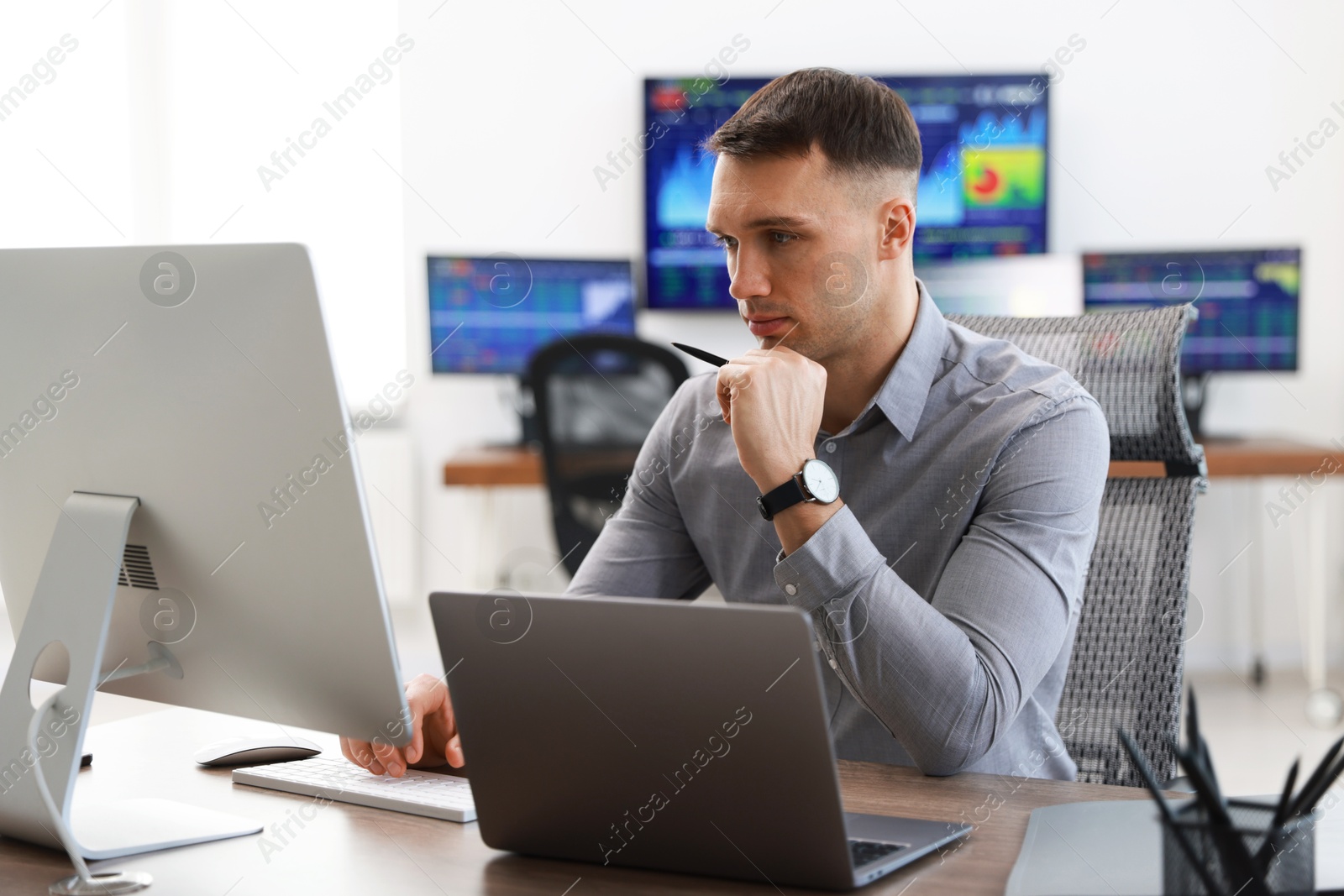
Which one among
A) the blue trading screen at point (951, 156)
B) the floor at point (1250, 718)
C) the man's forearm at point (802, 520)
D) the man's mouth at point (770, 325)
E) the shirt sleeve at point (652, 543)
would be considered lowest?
the floor at point (1250, 718)

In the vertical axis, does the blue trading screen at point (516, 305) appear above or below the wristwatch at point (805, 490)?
above

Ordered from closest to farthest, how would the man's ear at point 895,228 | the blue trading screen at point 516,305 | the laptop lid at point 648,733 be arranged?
1. the laptop lid at point 648,733
2. the man's ear at point 895,228
3. the blue trading screen at point 516,305

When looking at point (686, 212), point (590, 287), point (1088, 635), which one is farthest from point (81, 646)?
point (686, 212)

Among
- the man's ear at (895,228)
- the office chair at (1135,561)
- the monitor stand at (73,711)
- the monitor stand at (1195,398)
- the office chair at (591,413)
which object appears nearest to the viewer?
the monitor stand at (73,711)

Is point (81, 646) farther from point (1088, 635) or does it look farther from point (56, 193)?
point (56, 193)

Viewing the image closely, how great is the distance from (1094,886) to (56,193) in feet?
14.1

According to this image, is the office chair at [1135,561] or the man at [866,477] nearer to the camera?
the man at [866,477]

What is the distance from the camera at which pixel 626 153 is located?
398 cm

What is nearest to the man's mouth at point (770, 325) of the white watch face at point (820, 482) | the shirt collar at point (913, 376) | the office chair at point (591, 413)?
the shirt collar at point (913, 376)

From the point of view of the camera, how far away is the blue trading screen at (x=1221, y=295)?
140 inches

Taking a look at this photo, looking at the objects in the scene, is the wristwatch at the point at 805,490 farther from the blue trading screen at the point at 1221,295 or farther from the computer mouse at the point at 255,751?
the blue trading screen at the point at 1221,295

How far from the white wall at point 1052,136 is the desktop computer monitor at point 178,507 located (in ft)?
8.91

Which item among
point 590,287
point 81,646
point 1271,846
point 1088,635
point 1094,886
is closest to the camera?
point 1271,846

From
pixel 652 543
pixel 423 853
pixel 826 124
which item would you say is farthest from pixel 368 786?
pixel 826 124
